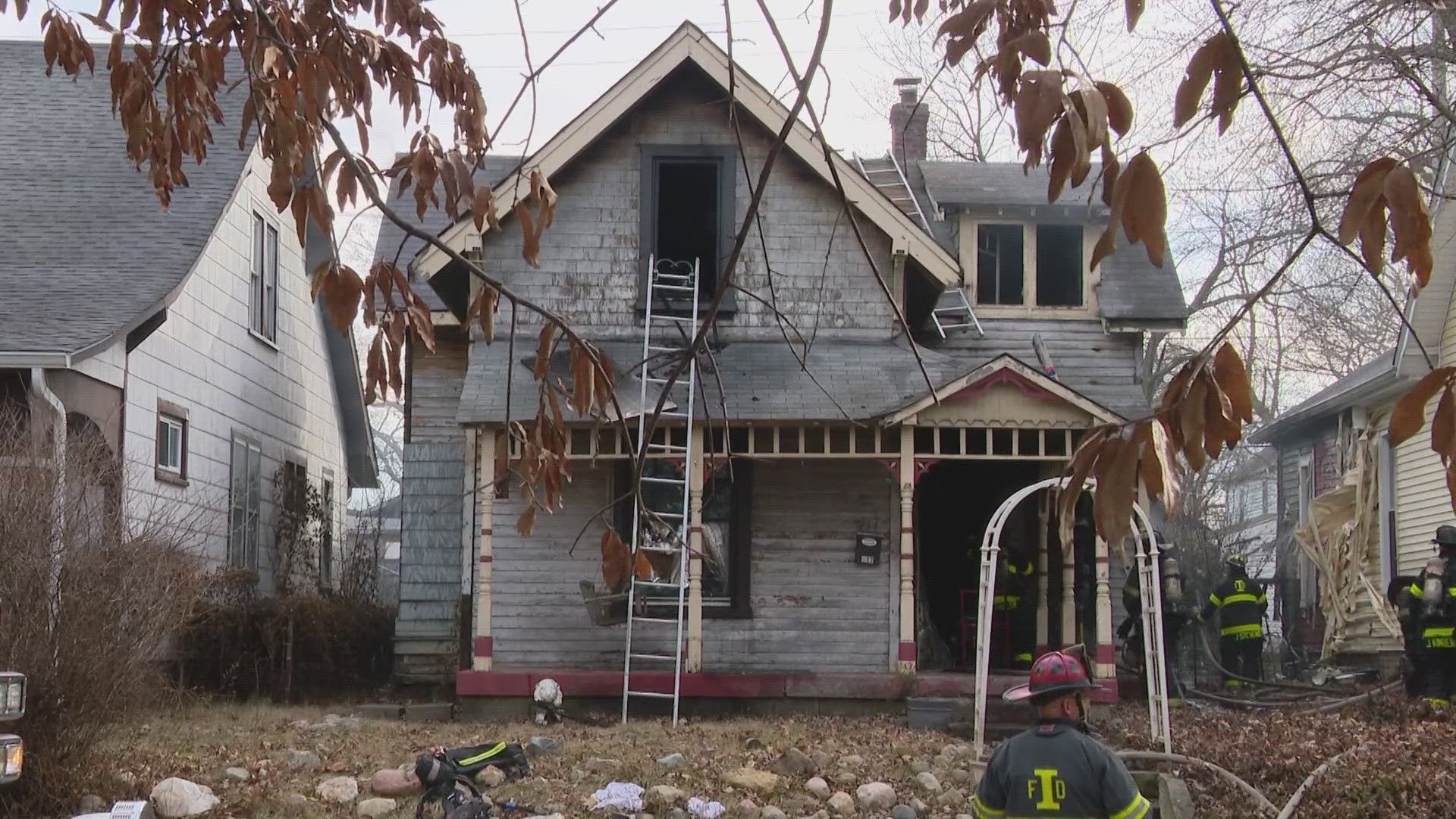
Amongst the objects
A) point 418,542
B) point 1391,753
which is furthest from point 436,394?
point 1391,753

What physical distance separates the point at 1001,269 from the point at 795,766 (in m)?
9.36

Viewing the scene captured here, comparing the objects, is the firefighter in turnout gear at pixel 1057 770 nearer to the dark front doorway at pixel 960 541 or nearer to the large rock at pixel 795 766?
the large rock at pixel 795 766

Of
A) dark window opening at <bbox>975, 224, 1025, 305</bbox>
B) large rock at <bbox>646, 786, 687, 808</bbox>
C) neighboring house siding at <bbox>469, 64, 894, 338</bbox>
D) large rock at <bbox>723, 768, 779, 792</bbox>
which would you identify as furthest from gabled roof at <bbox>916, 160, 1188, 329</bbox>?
large rock at <bbox>646, 786, 687, 808</bbox>

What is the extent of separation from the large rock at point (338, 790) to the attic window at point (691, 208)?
683 cm

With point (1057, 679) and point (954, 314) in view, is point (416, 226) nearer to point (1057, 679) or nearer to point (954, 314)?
point (954, 314)

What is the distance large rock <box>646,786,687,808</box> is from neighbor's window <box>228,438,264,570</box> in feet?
31.6

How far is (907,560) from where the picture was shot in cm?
1475

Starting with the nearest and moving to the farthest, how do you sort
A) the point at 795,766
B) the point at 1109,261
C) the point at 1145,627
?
the point at 795,766
the point at 1145,627
the point at 1109,261

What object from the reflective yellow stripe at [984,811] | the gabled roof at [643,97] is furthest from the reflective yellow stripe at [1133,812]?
the gabled roof at [643,97]

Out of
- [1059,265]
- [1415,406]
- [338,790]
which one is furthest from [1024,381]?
[1415,406]

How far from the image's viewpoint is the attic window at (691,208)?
15969mm

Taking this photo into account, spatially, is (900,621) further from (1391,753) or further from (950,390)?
(1391,753)

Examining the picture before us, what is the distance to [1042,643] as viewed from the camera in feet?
54.5

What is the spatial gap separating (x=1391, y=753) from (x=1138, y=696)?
563 cm
